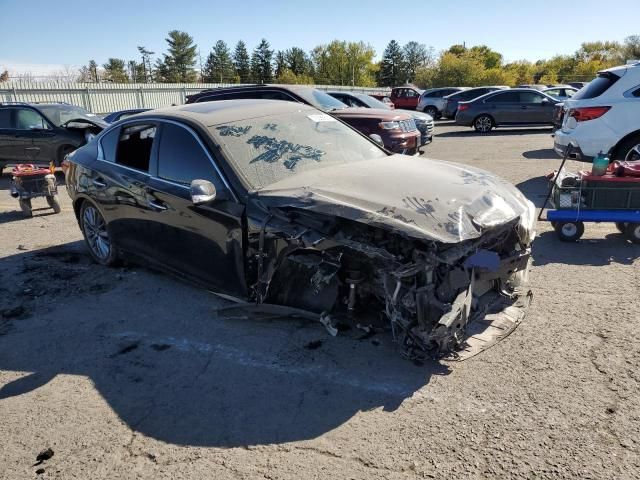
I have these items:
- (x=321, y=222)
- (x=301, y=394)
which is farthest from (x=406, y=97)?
(x=301, y=394)

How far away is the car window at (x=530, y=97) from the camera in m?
18.0

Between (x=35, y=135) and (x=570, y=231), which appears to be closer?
(x=570, y=231)

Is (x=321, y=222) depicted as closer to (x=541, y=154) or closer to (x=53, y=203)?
(x=53, y=203)

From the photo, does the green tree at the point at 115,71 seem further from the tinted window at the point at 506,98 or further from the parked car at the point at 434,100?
the tinted window at the point at 506,98

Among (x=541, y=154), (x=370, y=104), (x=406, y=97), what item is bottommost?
(x=541, y=154)

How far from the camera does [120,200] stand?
4949 mm

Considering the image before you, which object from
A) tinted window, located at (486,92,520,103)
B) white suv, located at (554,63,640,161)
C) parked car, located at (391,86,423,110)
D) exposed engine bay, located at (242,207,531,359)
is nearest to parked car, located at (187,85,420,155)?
white suv, located at (554,63,640,161)

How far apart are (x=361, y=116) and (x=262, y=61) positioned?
93688mm

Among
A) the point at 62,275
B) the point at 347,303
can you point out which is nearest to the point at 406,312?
the point at 347,303

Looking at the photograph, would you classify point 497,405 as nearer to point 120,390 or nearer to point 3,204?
point 120,390

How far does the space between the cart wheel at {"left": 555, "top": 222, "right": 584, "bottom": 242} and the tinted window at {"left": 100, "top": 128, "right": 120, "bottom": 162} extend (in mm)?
4979

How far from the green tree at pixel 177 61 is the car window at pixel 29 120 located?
280 feet

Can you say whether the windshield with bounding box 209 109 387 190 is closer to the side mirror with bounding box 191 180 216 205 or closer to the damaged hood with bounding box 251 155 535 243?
the damaged hood with bounding box 251 155 535 243

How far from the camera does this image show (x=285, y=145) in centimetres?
434
